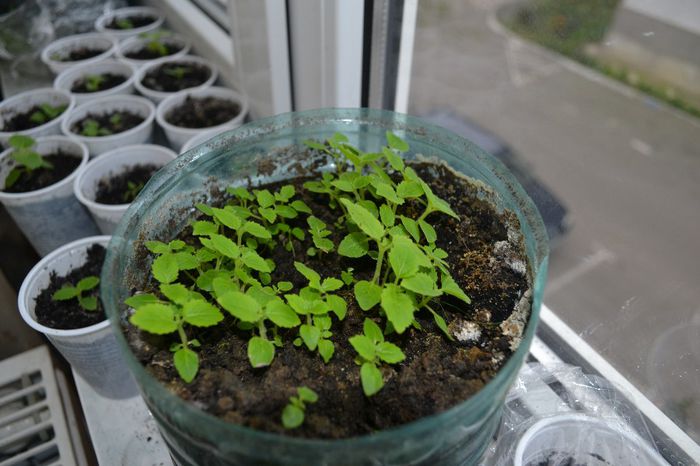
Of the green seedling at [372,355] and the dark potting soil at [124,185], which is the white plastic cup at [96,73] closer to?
the dark potting soil at [124,185]

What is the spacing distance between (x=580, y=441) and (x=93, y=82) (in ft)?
4.43

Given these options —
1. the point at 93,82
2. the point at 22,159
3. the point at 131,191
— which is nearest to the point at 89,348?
the point at 131,191

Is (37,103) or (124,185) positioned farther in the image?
(37,103)

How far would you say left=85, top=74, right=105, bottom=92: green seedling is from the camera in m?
1.36

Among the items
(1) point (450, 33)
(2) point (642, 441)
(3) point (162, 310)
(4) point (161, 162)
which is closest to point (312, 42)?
(4) point (161, 162)

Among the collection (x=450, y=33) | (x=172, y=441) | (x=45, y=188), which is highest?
(x=172, y=441)

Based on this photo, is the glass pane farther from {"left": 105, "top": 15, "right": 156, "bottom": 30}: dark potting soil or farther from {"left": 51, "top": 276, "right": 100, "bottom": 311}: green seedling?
{"left": 105, "top": 15, "right": 156, "bottom": 30}: dark potting soil

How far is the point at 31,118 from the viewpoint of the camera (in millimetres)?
1256

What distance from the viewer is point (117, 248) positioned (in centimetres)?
53

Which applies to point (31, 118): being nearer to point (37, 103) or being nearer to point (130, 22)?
point (37, 103)

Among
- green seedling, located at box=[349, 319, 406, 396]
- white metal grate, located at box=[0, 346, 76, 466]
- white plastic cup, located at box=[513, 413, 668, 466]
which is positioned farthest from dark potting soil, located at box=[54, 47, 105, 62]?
white plastic cup, located at box=[513, 413, 668, 466]

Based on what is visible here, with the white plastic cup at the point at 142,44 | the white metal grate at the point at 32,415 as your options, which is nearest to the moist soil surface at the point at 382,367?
the white metal grate at the point at 32,415

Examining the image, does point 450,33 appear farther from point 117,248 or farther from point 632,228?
point 117,248

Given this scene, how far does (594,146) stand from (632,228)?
0.47 metres
